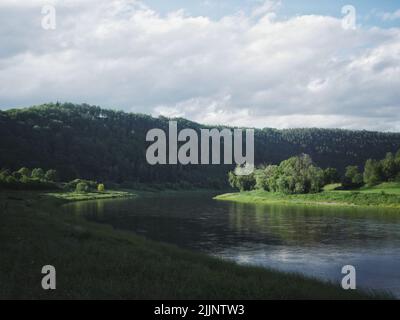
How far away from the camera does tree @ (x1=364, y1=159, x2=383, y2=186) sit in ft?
465

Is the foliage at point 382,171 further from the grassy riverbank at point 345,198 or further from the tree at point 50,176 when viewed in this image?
the tree at point 50,176

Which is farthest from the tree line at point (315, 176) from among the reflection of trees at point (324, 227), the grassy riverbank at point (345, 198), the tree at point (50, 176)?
the tree at point (50, 176)

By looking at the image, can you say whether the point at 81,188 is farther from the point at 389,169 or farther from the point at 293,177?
the point at 389,169

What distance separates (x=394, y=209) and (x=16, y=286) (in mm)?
99498

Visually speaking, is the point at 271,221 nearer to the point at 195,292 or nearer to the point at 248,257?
the point at 248,257

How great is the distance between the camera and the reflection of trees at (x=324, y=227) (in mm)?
59000

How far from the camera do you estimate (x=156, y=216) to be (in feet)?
294

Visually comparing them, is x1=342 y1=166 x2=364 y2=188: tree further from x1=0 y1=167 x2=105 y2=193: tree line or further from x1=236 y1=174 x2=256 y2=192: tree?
x1=0 y1=167 x2=105 y2=193: tree line

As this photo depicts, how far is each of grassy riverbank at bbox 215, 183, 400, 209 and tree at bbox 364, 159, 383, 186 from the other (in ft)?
13.5

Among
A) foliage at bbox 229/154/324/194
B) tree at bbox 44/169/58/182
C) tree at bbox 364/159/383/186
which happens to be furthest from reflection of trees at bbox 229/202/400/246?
tree at bbox 44/169/58/182

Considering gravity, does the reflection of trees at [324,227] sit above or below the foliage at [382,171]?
below

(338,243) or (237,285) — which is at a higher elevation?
(237,285)

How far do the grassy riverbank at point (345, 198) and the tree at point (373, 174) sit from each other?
13.5ft
